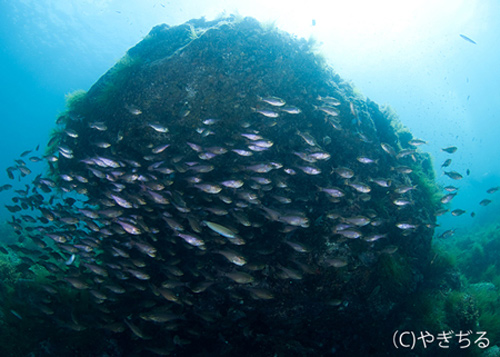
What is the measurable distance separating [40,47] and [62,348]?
59966 mm

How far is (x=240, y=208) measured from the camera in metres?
6.95

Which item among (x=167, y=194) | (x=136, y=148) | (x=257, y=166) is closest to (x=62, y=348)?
(x=167, y=194)

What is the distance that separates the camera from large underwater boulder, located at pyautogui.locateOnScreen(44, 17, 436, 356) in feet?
19.9

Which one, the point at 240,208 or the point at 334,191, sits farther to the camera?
the point at 240,208

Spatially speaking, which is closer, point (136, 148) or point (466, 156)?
point (136, 148)

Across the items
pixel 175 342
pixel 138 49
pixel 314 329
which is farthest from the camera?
pixel 138 49

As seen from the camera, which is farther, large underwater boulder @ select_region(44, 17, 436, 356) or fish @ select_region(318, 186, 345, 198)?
fish @ select_region(318, 186, 345, 198)

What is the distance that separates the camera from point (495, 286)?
39.5ft

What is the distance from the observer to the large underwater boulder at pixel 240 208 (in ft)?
19.9

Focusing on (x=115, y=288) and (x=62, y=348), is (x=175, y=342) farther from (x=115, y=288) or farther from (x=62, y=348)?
(x=62, y=348)

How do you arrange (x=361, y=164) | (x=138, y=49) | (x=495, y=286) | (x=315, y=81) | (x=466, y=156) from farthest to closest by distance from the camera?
(x=466, y=156), (x=495, y=286), (x=138, y=49), (x=315, y=81), (x=361, y=164)

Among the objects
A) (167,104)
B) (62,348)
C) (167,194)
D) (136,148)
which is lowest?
(62,348)

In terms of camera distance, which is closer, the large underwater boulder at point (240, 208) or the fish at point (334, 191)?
the large underwater boulder at point (240, 208)

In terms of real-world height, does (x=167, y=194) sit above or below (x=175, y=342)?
above
